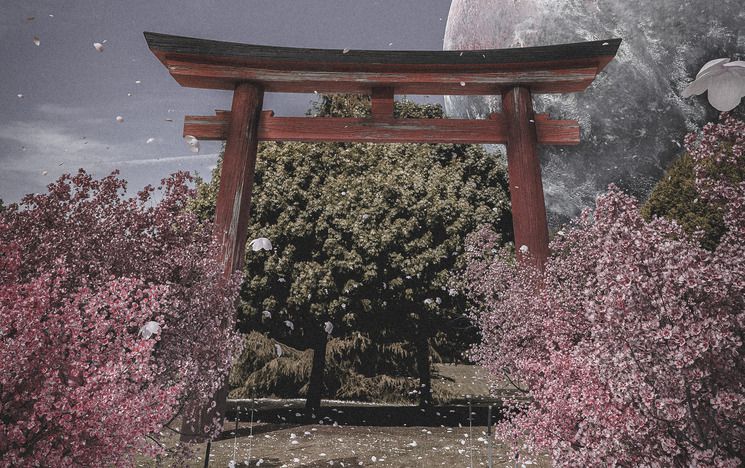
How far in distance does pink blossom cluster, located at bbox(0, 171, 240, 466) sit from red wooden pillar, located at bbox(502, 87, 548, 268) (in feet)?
15.6

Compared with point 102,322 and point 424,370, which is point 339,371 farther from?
point 102,322

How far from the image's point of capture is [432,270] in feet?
47.2

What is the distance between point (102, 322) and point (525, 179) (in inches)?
270

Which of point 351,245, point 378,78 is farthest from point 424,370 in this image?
point 378,78

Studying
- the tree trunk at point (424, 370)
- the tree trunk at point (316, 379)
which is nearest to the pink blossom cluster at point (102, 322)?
the tree trunk at point (316, 379)

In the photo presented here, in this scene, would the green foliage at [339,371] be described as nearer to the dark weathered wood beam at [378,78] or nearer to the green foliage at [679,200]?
the green foliage at [679,200]

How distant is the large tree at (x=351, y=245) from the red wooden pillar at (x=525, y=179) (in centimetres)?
475

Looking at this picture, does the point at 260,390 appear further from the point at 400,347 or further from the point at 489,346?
the point at 489,346

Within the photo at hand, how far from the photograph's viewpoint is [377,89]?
9.83 metres

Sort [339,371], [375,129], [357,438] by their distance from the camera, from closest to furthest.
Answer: [375,129], [357,438], [339,371]

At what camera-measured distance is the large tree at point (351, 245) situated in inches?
550

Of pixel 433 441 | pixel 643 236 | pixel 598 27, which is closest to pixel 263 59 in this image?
pixel 643 236

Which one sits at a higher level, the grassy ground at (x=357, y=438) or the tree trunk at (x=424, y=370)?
the tree trunk at (x=424, y=370)

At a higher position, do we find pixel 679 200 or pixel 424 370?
pixel 679 200
